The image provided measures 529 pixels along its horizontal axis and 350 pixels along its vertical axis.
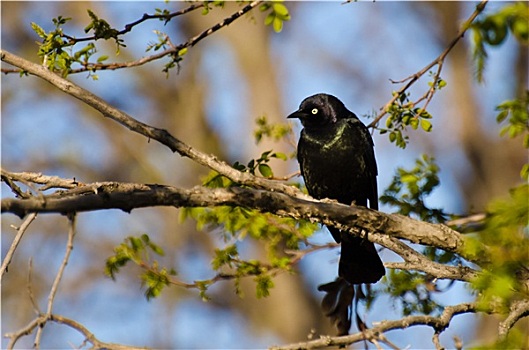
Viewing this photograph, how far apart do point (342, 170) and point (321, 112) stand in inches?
19.7

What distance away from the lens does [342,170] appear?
5430mm

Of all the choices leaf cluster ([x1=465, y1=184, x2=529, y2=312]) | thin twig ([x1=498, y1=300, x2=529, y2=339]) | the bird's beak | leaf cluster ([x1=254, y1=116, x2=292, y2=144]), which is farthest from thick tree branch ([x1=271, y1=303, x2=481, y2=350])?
the bird's beak

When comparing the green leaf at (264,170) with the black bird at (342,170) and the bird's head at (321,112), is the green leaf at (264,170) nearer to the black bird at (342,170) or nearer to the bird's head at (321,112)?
the black bird at (342,170)

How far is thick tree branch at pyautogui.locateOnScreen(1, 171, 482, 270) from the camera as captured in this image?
8.81 ft

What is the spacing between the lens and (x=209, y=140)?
46.5 ft

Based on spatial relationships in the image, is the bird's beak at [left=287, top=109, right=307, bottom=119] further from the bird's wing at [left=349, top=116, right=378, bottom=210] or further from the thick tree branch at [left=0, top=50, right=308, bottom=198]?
the thick tree branch at [left=0, top=50, right=308, bottom=198]

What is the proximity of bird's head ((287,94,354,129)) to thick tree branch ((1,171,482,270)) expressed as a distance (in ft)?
6.05

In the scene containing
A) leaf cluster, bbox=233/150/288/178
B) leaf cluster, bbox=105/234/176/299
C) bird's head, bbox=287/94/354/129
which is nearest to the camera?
leaf cluster, bbox=233/150/288/178

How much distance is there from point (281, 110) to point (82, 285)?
15.1 ft

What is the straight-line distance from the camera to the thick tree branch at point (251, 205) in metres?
2.69

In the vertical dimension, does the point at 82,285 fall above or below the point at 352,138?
above

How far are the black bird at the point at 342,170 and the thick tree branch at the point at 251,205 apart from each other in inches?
48.3

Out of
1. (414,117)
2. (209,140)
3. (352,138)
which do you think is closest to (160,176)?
(209,140)

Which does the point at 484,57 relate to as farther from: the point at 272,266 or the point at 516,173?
the point at 516,173
